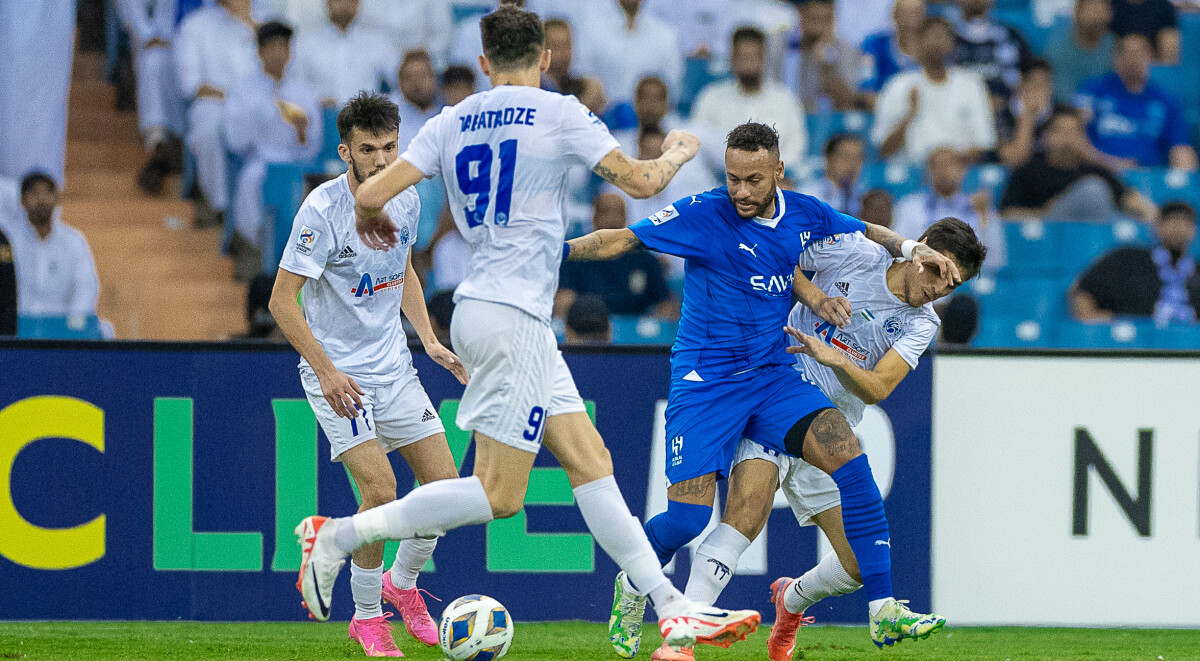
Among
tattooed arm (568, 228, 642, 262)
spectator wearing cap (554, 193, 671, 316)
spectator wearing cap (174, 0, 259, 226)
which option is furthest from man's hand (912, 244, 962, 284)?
spectator wearing cap (174, 0, 259, 226)

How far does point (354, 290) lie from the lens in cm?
520

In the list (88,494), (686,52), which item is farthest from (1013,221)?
(88,494)

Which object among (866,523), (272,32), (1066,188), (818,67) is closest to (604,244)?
(866,523)

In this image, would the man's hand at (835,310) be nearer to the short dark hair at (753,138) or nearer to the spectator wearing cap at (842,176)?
the short dark hair at (753,138)

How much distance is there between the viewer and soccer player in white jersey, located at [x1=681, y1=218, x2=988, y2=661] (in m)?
5.07

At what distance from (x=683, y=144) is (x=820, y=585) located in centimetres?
213

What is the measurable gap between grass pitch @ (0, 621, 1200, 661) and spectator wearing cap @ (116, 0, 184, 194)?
4.37m

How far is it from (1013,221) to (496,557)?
5.60 metres

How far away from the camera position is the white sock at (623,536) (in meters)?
4.32

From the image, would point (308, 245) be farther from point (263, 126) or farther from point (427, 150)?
point (263, 126)

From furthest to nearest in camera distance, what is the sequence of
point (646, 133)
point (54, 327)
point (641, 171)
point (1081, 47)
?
point (1081, 47) → point (646, 133) → point (54, 327) → point (641, 171)

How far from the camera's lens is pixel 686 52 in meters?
11.5

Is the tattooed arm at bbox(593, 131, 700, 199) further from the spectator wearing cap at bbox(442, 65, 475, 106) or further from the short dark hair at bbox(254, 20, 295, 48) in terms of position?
the short dark hair at bbox(254, 20, 295, 48)

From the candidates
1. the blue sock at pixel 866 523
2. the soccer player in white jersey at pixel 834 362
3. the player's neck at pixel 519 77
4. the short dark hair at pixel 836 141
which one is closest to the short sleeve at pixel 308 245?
the player's neck at pixel 519 77
